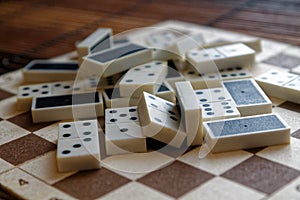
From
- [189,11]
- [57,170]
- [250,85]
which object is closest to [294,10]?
[189,11]

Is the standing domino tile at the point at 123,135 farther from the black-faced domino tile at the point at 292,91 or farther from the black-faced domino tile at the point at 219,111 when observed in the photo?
the black-faced domino tile at the point at 292,91

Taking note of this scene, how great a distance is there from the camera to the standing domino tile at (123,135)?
1.25 meters

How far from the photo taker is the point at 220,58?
5.37 ft

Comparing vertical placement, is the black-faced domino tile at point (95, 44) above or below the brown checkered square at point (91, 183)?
above

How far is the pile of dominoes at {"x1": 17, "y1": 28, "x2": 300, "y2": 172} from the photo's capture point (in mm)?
1246

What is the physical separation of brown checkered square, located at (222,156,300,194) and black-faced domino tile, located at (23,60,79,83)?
701 millimetres

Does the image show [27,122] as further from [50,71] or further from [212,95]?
[212,95]

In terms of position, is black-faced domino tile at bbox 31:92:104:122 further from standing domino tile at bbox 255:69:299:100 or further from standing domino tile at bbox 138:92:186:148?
standing domino tile at bbox 255:69:299:100

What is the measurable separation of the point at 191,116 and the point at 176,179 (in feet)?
0.50

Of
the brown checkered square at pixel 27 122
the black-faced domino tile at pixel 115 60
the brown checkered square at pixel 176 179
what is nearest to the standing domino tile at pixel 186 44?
the black-faced domino tile at pixel 115 60

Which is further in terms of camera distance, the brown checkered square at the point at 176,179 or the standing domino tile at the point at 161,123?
the standing domino tile at the point at 161,123

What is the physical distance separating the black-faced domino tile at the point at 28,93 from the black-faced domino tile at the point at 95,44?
14cm

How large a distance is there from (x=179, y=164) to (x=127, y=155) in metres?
0.12

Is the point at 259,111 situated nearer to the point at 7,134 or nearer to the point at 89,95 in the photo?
the point at 89,95
